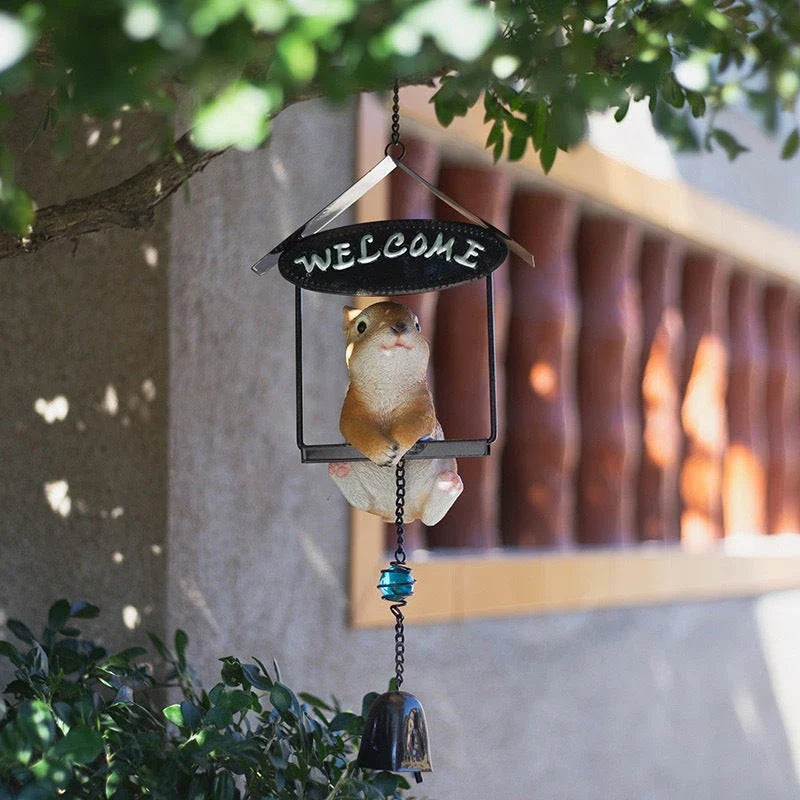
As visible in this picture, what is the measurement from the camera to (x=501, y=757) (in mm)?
3758

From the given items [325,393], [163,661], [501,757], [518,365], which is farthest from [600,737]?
[163,661]

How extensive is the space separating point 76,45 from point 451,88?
1027 mm

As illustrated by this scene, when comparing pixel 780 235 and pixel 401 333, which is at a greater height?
pixel 780 235

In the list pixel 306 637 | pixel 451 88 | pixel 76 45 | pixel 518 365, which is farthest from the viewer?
pixel 518 365

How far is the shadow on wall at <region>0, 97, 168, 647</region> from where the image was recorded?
258cm

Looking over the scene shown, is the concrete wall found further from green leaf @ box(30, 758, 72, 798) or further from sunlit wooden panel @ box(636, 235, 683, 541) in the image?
green leaf @ box(30, 758, 72, 798)

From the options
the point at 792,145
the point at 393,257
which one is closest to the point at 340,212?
the point at 393,257

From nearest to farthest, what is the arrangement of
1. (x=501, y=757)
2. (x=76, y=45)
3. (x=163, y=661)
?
(x=76, y=45) → (x=163, y=661) → (x=501, y=757)

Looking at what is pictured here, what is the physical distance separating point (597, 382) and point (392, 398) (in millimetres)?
2536

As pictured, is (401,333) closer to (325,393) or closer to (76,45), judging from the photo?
(76,45)

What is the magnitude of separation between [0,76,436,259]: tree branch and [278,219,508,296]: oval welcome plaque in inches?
8.8

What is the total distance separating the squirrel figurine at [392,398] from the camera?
6.40 feet

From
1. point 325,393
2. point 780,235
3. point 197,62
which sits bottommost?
point 325,393

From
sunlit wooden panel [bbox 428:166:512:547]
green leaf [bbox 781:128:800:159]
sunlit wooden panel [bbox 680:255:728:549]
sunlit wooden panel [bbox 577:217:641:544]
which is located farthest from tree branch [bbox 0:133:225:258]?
sunlit wooden panel [bbox 680:255:728:549]
